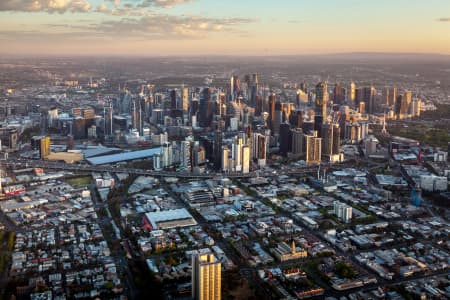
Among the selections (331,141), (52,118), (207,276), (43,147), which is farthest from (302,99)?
(207,276)

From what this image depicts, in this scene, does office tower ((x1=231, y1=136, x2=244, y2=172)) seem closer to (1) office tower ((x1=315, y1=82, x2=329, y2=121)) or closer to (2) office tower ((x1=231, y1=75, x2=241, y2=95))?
(1) office tower ((x1=315, y1=82, x2=329, y2=121))

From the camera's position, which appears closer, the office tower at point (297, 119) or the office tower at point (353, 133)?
the office tower at point (297, 119)

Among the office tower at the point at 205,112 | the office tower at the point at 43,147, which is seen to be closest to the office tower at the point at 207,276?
the office tower at the point at 43,147

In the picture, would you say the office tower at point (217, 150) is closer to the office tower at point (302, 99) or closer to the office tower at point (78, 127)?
the office tower at point (78, 127)

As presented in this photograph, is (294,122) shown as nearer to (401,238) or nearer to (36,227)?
(401,238)

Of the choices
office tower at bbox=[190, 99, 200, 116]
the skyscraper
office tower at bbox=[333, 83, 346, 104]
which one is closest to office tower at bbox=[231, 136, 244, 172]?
the skyscraper

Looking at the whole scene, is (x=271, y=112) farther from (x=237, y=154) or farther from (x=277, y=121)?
(x=237, y=154)
